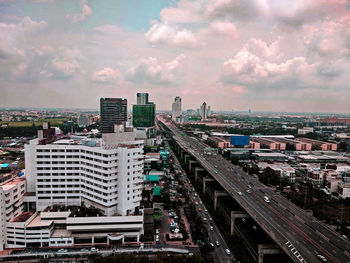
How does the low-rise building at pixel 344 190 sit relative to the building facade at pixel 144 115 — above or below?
below

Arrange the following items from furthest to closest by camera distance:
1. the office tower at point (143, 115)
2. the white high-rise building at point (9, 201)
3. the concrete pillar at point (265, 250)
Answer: the office tower at point (143, 115)
the white high-rise building at point (9, 201)
the concrete pillar at point (265, 250)

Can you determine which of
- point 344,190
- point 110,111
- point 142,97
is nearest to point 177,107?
point 142,97

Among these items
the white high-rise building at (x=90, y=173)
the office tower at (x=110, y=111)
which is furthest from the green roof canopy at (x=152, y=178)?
the office tower at (x=110, y=111)

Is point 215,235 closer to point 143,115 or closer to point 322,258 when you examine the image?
point 322,258

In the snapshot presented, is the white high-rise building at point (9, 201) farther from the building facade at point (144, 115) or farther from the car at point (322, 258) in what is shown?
the building facade at point (144, 115)

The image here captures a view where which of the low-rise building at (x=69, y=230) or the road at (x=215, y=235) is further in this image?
the low-rise building at (x=69, y=230)

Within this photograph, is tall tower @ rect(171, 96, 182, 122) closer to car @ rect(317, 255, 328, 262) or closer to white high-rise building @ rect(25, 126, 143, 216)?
white high-rise building @ rect(25, 126, 143, 216)

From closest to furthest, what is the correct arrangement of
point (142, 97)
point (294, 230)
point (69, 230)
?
point (294, 230), point (69, 230), point (142, 97)
